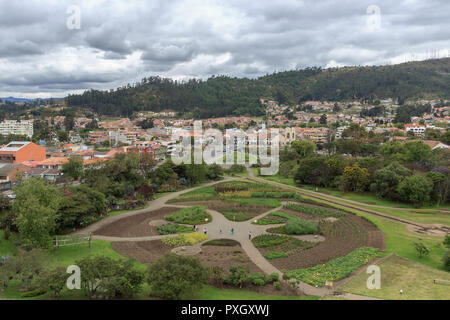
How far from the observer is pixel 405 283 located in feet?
54.6

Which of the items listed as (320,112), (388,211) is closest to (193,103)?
(320,112)

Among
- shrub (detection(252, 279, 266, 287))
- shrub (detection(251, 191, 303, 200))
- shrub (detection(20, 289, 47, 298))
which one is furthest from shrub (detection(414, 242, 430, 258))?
shrub (detection(20, 289, 47, 298))

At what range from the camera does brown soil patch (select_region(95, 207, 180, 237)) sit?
24.7m

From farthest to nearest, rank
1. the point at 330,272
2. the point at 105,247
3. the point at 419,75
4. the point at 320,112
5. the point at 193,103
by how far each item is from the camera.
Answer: the point at 419,75, the point at 193,103, the point at 320,112, the point at 105,247, the point at 330,272

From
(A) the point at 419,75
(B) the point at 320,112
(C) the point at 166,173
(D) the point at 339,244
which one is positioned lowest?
(D) the point at 339,244

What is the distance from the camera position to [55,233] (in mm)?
23953

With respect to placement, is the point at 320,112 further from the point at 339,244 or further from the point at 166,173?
the point at 339,244

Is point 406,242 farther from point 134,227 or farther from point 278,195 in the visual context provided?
point 134,227

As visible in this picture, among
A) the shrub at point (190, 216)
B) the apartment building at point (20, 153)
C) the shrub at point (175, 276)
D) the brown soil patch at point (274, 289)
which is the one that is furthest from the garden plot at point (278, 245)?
the apartment building at point (20, 153)

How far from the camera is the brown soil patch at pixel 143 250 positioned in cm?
2027

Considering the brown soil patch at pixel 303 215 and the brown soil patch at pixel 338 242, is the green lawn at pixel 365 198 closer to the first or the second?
the brown soil patch at pixel 338 242

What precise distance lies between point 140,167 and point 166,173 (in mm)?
3952

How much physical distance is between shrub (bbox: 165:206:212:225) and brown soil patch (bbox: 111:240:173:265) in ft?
15.4

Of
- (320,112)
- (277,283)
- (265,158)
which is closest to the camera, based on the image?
(277,283)
